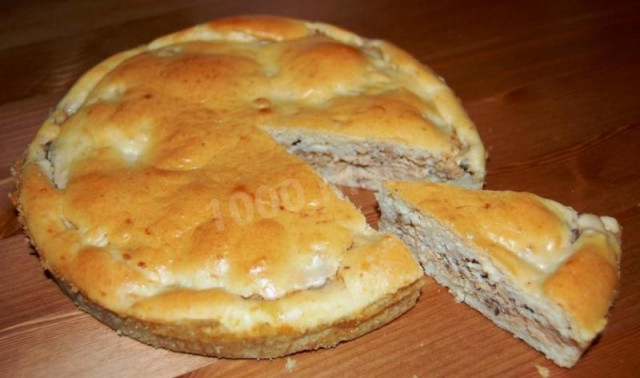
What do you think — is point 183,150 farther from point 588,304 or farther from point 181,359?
point 588,304

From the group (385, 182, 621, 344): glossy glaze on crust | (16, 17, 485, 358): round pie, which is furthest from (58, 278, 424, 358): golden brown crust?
(385, 182, 621, 344): glossy glaze on crust

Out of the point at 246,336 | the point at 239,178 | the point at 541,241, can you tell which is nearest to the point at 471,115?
the point at 541,241

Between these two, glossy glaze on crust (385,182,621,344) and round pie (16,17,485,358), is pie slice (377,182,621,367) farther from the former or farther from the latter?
round pie (16,17,485,358)

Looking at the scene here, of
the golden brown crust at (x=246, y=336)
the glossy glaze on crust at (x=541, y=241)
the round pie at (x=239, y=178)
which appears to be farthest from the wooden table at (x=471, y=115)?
the glossy glaze on crust at (x=541, y=241)

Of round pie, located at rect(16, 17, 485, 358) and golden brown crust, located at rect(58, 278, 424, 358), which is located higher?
round pie, located at rect(16, 17, 485, 358)

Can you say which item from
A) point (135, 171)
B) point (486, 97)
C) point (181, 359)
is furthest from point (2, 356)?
point (486, 97)

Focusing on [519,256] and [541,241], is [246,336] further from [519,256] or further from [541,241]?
[541,241]
